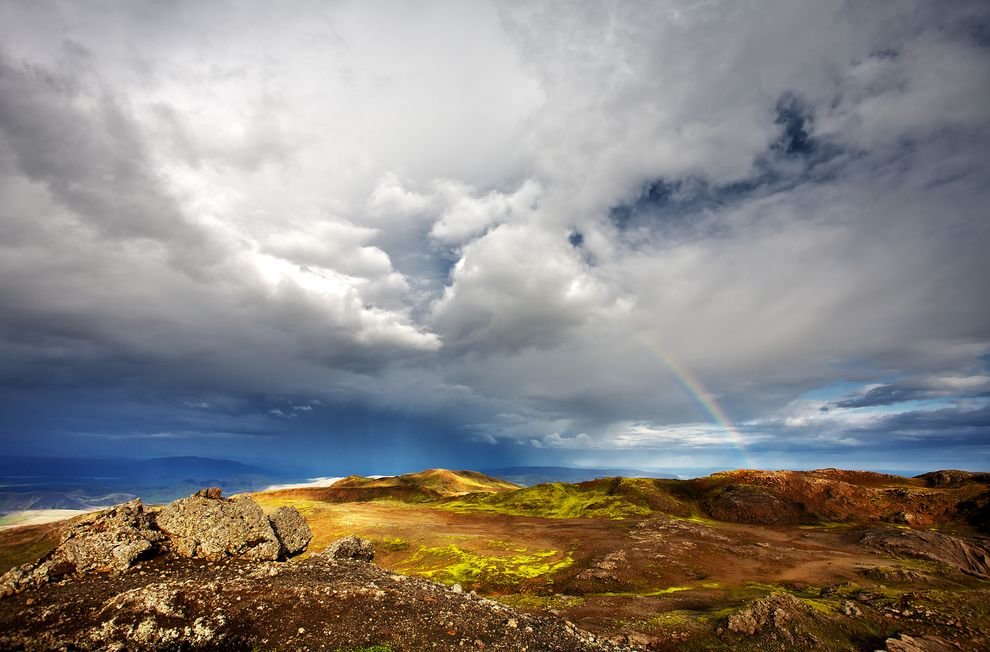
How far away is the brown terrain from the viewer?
17062 mm

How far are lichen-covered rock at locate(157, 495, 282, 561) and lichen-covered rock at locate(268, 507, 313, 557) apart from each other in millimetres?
1696

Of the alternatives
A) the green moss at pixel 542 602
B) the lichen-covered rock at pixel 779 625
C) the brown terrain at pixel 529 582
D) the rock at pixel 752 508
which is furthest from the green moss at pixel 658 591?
the rock at pixel 752 508

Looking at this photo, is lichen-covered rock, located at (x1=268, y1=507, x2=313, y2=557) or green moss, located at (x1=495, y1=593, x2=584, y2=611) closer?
lichen-covered rock, located at (x1=268, y1=507, x2=313, y2=557)

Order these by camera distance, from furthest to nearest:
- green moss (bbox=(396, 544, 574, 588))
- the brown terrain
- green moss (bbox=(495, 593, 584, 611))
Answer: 1. green moss (bbox=(396, 544, 574, 588))
2. green moss (bbox=(495, 593, 584, 611))
3. the brown terrain

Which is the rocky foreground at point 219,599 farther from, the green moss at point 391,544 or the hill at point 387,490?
the hill at point 387,490

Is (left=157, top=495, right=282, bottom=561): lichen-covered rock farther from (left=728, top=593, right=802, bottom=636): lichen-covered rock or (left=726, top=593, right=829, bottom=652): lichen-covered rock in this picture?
(left=726, top=593, right=829, bottom=652): lichen-covered rock

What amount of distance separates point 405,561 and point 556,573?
20384mm

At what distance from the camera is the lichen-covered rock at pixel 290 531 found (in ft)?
88.2

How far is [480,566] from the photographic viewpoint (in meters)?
52.6

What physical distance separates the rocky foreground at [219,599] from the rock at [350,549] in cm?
539

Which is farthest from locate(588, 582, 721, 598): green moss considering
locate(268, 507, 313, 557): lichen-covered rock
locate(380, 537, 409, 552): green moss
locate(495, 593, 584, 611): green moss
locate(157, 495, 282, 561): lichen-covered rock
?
locate(380, 537, 409, 552): green moss

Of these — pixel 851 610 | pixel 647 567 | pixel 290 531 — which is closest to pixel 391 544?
pixel 647 567

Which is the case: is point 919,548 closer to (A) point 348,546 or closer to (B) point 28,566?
(A) point 348,546

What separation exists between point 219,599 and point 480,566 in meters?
40.2
